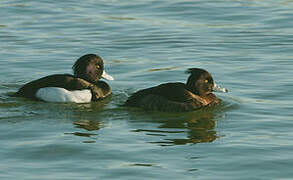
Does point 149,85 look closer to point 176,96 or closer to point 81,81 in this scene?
point 81,81

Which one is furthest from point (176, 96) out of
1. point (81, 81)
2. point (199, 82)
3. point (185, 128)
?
point (81, 81)

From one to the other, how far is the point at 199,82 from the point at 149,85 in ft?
5.36

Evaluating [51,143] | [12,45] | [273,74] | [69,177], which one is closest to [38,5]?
[12,45]

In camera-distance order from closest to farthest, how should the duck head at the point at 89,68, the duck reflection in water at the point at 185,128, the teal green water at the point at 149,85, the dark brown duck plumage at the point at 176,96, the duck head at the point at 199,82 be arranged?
the teal green water at the point at 149,85 < the duck reflection in water at the point at 185,128 < the dark brown duck plumage at the point at 176,96 < the duck head at the point at 199,82 < the duck head at the point at 89,68

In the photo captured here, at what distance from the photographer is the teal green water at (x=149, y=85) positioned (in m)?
8.13

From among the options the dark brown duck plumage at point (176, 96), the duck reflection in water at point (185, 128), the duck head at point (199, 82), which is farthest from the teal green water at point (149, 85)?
the duck head at point (199, 82)

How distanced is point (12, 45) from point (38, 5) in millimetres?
5252

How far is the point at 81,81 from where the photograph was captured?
11.8 meters

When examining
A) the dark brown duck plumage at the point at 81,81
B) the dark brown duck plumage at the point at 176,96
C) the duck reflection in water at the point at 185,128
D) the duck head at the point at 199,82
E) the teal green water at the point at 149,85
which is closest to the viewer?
the teal green water at the point at 149,85

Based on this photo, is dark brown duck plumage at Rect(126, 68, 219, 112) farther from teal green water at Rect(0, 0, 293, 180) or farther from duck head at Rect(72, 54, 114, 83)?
duck head at Rect(72, 54, 114, 83)

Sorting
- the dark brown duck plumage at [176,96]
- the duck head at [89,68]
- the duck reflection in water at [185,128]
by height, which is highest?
the duck head at [89,68]

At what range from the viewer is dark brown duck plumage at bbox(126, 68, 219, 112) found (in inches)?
422

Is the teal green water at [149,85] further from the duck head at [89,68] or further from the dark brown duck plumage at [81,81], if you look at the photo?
the duck head at [89,68]

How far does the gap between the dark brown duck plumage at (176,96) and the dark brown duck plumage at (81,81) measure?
95cm
